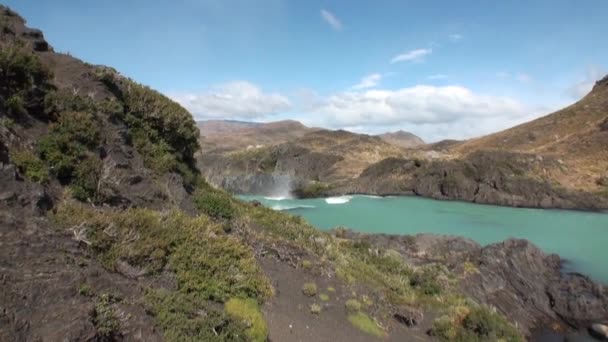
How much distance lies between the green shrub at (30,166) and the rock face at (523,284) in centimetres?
1935

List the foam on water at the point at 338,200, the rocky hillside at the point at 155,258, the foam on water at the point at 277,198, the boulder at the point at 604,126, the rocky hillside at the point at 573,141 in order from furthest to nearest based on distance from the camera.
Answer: the boulder at the point at 604,126, the foam on water at the point at 277,198, the rocky hillside at the point at 573,141, the foam on water at the point at 338,200, the rocky hillside at the point at 155,258

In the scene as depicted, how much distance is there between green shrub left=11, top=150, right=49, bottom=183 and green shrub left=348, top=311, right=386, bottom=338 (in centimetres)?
919

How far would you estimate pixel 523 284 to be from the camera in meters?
24.2

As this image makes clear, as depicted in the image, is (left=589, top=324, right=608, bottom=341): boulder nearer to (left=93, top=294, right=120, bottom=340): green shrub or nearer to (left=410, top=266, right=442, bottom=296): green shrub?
→ (left=410, top=266, right=442, bottom=296): green shrub

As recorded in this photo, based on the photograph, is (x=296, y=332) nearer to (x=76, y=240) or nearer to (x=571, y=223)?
(x=76, y=240)

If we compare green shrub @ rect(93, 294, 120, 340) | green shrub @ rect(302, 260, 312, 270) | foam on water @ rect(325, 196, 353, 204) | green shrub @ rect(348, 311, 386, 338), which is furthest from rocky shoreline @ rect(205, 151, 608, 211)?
green shrub @ rect(93, 294, 120, 340)

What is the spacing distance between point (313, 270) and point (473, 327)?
5659 mm

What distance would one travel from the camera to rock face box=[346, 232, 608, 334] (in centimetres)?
2175

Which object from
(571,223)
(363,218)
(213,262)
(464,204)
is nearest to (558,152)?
(464,204)

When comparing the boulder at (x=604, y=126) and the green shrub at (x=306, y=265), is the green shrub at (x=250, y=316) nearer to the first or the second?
the green shrub at (x=306, y=265)

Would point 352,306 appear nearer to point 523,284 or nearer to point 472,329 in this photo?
point 472,329

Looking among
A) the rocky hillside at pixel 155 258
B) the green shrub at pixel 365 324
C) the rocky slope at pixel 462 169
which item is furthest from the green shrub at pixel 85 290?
the rocky slope at pixel 462 169

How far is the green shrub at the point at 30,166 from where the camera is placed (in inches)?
398

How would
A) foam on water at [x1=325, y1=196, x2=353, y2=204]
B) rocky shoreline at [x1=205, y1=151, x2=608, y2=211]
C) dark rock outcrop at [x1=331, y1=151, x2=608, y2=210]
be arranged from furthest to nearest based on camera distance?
1. foam on water at [x1=325, y1=196, x2=353, y2=204]
2. rocky shoreline at [x1=205, y1=151, x2=608, y2=211]
3. dark rock outcrop at [x1=331, y1=151, x2=608, y2=210]
